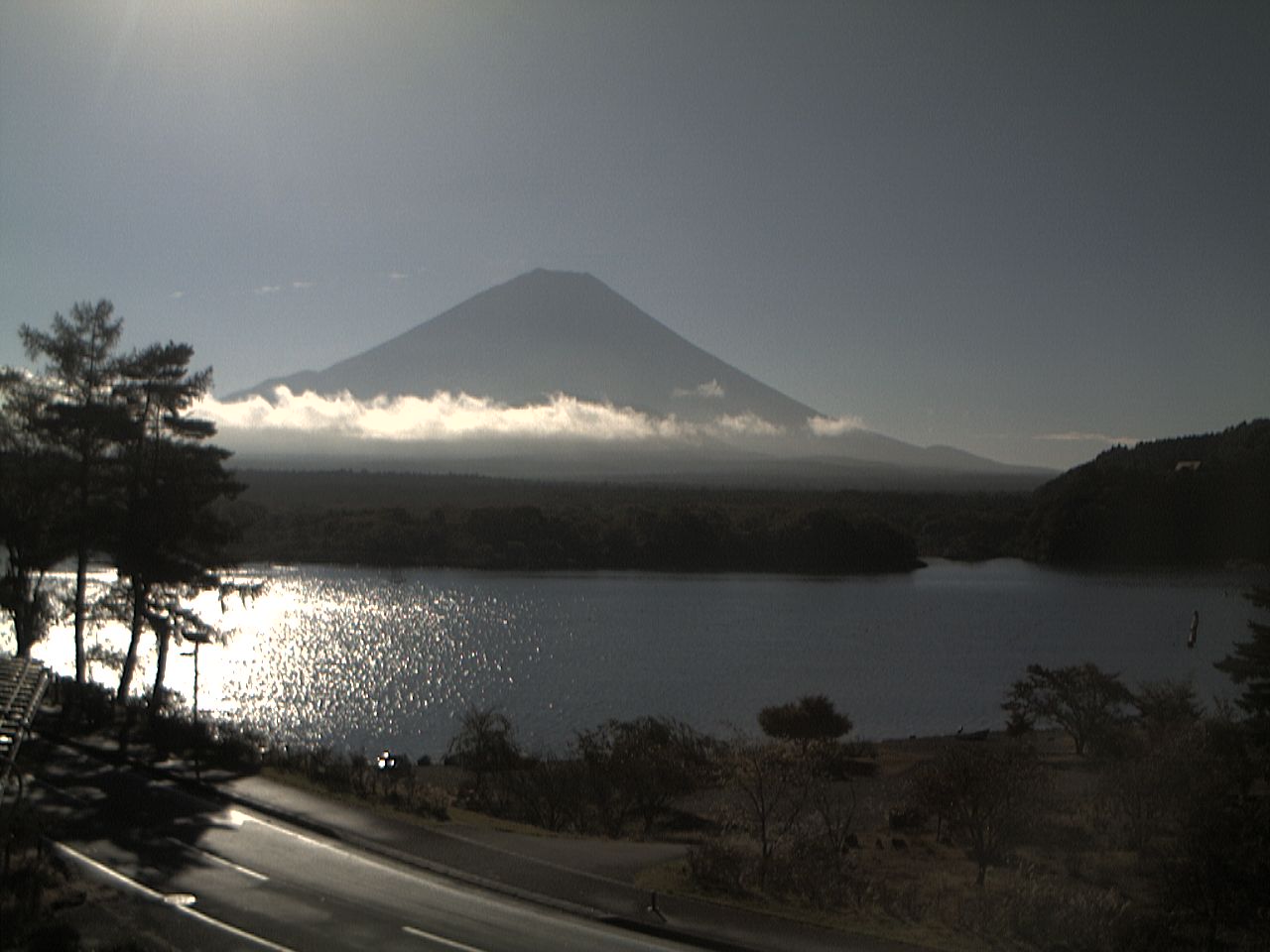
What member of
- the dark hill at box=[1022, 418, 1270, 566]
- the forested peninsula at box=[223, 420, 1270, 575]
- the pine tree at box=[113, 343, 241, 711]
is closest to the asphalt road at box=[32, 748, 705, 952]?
the pine tree at box=[113, 343, 241, 711]

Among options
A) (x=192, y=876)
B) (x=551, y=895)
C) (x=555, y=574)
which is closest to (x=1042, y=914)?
(x=551, y=895)

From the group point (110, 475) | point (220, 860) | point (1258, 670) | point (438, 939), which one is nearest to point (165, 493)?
point (110, 475)

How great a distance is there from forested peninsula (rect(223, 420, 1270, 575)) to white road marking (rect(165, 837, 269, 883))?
4129cm

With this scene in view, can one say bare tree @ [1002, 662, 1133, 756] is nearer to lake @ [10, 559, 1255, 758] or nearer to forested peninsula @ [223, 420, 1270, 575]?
lake @ [10, 559, 1255, 758]

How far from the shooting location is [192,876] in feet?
31.4

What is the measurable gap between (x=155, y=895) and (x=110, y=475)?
13237mm

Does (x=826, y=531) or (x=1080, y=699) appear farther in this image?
(x=826, y=531)

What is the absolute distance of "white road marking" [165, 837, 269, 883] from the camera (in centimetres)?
975

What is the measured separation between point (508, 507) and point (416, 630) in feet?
128

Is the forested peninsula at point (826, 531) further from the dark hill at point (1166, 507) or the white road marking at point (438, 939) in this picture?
the white road marking at point (438, 939)

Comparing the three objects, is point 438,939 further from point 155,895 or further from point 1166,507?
point 1166,507

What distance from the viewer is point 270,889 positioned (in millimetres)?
→ 9414

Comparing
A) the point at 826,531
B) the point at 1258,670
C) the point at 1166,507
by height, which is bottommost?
the point at 1258,670

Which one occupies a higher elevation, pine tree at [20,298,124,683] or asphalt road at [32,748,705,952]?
pine tree at [20,298,124,683]
